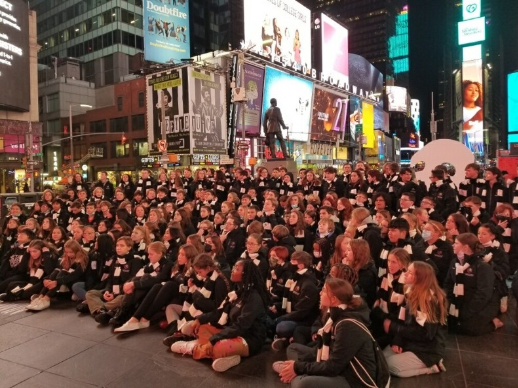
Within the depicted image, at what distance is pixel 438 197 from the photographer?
889cm

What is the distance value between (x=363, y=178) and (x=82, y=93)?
56.8 metres

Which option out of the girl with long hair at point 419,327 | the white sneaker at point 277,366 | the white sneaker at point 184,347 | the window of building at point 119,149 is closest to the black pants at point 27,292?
the white sneaker at point 184,347

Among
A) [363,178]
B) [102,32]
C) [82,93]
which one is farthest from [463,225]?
[102,32]

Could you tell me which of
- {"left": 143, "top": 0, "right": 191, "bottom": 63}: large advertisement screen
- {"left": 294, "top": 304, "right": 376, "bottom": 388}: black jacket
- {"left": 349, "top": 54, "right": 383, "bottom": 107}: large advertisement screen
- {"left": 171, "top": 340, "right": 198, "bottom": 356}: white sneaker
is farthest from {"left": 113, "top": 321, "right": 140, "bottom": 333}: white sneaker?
{"left": 349, "top": 54, "right": 383, "bottom": 107}: large advertisement screen

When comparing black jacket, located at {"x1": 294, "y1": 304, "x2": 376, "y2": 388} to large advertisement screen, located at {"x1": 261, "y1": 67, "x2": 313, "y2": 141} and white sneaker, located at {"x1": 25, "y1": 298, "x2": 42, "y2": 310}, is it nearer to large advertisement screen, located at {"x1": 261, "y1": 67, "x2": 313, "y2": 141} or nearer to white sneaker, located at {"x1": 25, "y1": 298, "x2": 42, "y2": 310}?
white sneaker, located at {"x1": 25, "y1": 298, "x2": 42, "y2": 310}

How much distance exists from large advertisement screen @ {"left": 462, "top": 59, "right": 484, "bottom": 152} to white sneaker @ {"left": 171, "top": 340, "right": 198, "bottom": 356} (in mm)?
72558

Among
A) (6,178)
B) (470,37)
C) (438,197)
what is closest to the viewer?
(438,197)

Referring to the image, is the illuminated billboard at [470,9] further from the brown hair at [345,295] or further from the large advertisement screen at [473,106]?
the brown hair at [345,295]

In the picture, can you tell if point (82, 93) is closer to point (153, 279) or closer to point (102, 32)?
point (102, 32)

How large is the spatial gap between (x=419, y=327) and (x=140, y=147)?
48.8 meters

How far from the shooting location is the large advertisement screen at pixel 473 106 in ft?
228

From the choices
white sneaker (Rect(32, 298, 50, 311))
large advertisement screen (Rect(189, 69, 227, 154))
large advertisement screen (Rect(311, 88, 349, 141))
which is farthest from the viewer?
large advertisement screen (Rect(311, 88, 349, 141))

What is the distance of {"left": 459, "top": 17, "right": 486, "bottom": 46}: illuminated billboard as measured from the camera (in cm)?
7606

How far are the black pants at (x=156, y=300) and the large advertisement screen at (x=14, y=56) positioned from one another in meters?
33.1
